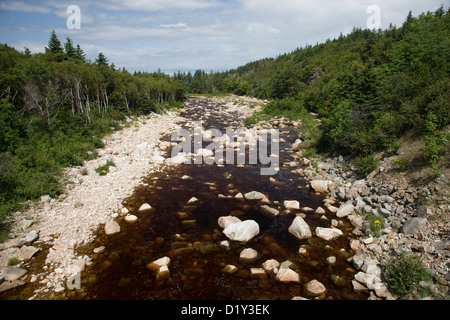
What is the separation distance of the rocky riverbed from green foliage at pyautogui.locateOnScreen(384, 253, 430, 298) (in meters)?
0.28

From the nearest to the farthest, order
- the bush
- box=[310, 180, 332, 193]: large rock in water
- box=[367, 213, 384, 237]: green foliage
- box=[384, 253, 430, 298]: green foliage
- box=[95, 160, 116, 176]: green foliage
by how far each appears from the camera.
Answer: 1. box=[384, 253, 430, 298]: green foliage
2. box=[367, 213, 384, 237]: green foliage
3. the bush
4. box=[310, 180, 332, 193]: large rock in water
5. box=[95, 160, 116, 176]: green foliage

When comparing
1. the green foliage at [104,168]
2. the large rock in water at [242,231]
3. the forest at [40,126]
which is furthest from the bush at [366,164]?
the forest at [40,126]

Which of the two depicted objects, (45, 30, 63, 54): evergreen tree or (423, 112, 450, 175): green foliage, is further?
(45, 30, 63, 54): evergreen tree

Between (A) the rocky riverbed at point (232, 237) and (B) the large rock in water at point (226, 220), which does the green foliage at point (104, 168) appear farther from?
(B) the large rock in water at point (226, 220)

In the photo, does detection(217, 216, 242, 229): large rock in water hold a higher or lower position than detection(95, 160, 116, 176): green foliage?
lower

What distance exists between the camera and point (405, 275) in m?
6.80

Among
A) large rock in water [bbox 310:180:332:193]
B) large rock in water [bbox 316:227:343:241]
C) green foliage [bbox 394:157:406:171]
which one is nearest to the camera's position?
large rock in water [bbox 316:227:343:241]

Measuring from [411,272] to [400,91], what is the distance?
12.5 metres

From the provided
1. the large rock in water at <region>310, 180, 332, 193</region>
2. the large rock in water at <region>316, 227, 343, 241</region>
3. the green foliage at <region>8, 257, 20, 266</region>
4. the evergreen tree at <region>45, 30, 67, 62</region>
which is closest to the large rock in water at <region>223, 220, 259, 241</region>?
the large rock in water at <region>316, 227, 343, 241</region>

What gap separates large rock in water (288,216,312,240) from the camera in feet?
32.2

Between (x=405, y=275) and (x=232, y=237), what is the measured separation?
19.0 feet

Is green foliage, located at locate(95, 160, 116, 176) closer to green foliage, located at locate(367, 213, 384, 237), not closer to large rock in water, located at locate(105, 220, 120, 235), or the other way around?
large rock in water, located at locate(105, 220, 120, 235)
